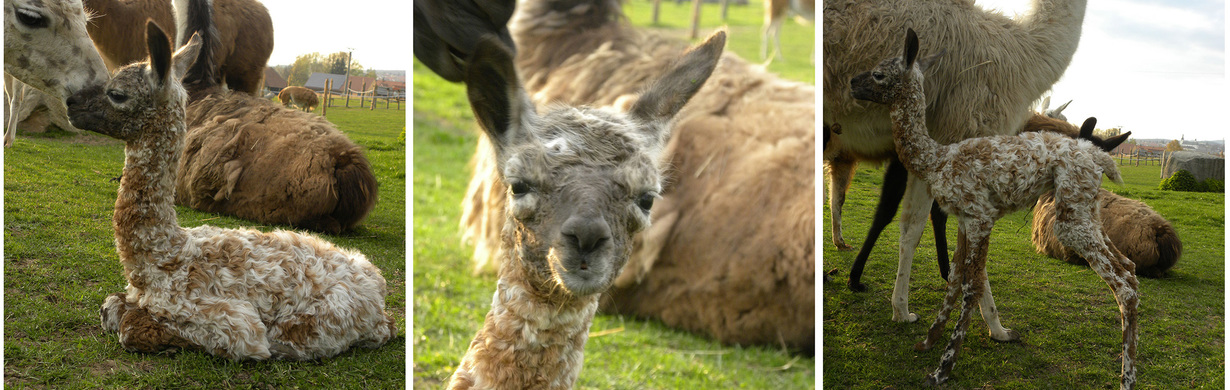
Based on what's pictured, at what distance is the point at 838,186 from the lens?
303cm

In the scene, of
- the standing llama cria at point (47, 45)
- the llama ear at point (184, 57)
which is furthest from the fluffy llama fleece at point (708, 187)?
the standing llama cria at point (47, 45)

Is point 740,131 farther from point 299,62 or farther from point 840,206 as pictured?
point 299,62

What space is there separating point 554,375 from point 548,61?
1.81 m

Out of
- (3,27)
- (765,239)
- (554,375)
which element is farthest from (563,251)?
(3,27)

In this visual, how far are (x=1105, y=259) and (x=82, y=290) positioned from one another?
3.27m

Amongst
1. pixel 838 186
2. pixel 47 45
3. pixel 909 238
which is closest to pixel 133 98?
pixel 47 45

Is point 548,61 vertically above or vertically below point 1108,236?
above

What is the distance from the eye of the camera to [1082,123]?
105 inches

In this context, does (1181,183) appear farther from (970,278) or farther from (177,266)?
(177,266)

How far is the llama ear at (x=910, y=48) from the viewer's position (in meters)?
2.46

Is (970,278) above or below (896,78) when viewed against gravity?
below

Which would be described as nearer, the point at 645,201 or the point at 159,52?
the point at 645,201

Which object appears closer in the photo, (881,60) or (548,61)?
(881,60)

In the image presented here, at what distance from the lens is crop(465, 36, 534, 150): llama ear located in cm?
165
